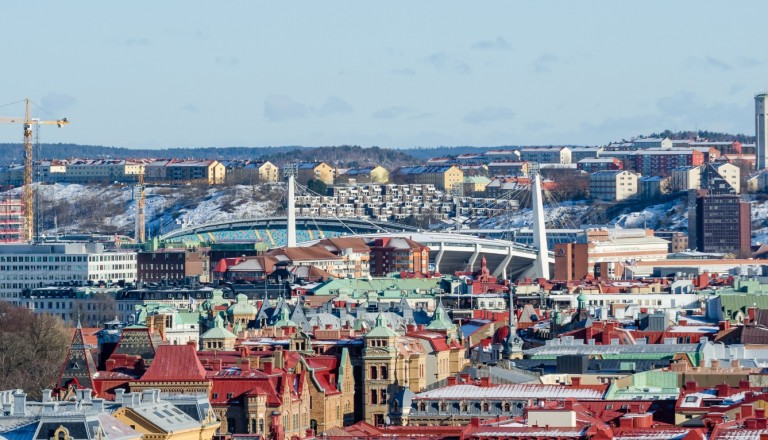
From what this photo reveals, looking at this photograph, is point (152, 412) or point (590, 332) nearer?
point (152, 412)

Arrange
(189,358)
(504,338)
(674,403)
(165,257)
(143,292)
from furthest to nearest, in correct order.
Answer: (165,257)
(143,292)
(504,338)
(189,358)
(674,403)

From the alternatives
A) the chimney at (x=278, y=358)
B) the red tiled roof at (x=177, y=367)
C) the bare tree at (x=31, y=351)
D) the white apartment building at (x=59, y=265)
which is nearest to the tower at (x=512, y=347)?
the chimney at (x=278, y=358)

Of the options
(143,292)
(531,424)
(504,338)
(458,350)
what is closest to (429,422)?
(531,424)

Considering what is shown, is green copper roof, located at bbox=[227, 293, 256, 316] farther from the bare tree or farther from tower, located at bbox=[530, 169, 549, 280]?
tower, located at bbox=[530, 169, 549, 280]

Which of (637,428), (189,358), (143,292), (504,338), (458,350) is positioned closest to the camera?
(637,428)

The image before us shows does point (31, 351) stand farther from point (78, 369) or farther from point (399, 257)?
point (399, 257)

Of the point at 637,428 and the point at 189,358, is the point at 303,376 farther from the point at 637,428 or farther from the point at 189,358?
the point at 637,428

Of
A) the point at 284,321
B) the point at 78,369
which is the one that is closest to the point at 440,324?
the point at 284,321
